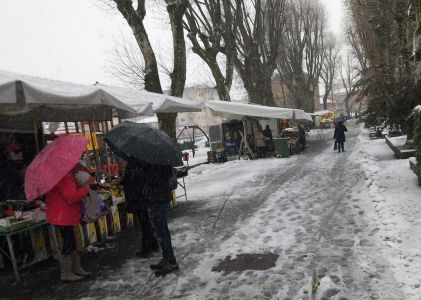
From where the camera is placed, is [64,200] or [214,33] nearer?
[64,200]

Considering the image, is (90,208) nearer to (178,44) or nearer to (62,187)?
(62,187)

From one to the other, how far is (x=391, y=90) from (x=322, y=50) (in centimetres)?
3437

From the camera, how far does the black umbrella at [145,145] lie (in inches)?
189

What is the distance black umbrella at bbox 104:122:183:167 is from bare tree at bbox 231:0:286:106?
20152mm

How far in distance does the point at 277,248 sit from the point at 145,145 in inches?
92.0

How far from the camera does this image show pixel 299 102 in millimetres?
45469

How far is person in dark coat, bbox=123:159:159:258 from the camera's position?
16.5 ft

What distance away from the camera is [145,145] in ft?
16.0

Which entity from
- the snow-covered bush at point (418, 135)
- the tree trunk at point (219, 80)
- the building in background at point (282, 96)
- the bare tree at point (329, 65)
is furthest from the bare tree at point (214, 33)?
the bare tree at point (329, 65)

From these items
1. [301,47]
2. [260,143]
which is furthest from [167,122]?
[301,47]

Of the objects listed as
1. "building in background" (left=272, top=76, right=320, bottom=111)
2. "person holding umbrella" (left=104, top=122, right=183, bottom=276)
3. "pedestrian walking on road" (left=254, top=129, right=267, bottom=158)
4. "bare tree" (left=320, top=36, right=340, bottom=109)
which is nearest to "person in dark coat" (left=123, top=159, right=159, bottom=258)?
"person holding umbrella" (left=104, top=122, right=183, bottom=276)

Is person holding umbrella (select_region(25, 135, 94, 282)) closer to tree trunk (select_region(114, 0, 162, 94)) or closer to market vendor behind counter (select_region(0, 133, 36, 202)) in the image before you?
market vendor behind counter (select_region(0, 133, 36, 202))

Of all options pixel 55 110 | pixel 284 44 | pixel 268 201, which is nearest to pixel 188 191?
pixel 268 201

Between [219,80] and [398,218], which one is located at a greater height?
[219,80]
